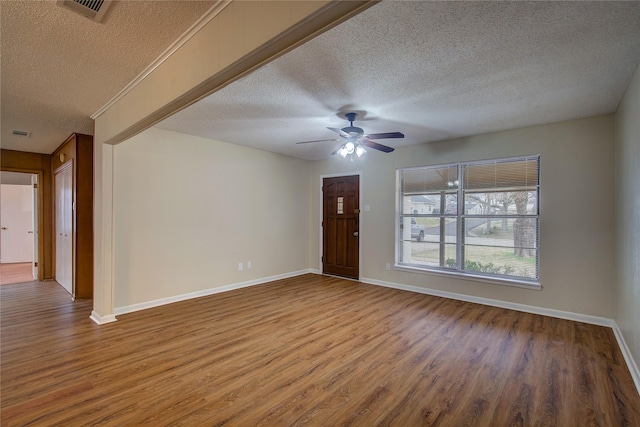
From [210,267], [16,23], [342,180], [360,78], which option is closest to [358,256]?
[342,180]

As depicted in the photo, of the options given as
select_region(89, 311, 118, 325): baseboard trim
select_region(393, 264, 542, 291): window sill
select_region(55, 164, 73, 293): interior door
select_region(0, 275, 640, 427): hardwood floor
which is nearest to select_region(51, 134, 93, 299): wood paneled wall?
select_region(55, 164, 73, 293): interior door

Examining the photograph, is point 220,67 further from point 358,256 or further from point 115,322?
point 358,256

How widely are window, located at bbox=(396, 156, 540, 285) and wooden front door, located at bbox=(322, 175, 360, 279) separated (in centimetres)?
90

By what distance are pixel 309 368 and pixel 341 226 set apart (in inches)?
144

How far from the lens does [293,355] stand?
268 cm

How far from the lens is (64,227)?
4.86 meters

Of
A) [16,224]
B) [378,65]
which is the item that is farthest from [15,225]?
[378,65]

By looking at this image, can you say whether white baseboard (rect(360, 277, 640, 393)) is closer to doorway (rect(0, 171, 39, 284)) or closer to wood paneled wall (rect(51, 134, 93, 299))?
wood paneled wall (rect(51, 134, 93, 299))

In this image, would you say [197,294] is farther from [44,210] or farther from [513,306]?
[513,306]

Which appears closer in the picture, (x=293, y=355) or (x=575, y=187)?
(x=293, y=355)

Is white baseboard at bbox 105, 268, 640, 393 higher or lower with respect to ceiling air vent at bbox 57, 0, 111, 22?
lower

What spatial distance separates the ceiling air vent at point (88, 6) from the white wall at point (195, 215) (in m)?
2.29

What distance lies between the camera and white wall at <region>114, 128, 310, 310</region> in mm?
3818

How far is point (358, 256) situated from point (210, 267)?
267 centimetres
